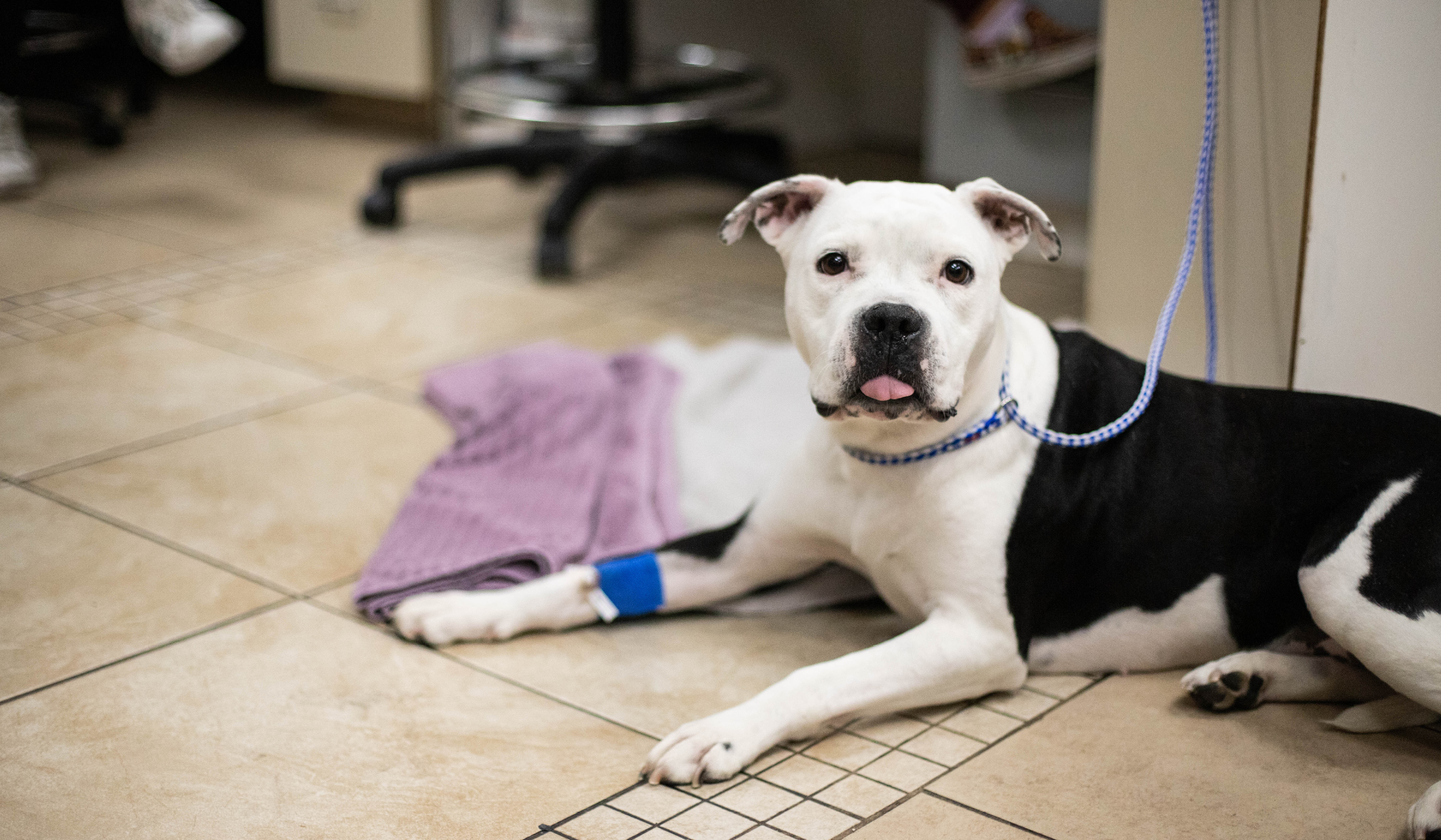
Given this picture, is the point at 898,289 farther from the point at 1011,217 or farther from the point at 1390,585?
the point at 1390,585

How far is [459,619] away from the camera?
187 centimetres

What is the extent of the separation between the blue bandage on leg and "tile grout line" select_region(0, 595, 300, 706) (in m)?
0.46

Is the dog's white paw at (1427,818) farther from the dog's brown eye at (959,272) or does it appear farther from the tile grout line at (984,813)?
the dog's brown eye at (959,272)

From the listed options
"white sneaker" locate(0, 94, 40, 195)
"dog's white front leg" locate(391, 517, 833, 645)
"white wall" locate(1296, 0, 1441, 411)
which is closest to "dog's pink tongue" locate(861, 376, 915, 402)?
"dog's white front leg" locate(391, 517, 833, 645)

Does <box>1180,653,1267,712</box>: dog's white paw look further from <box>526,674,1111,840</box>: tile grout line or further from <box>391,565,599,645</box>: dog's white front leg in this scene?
<box>391,565,599,645</box>: dog's white front leg

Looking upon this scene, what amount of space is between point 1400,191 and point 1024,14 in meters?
1.84

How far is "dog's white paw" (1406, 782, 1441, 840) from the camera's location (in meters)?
1.40

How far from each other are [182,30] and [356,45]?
964 millimetres

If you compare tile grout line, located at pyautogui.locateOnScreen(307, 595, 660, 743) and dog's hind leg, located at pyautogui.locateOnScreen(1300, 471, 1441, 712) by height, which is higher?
dog's hind leg, located at pyautogui.locateOnScreen(1300, 471, 1441, 712)

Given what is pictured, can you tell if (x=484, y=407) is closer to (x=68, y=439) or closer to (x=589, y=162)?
(x=68, y=439)

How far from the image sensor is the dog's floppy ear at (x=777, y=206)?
171 cm

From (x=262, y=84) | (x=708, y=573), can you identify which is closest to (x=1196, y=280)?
(x=708, y=573)

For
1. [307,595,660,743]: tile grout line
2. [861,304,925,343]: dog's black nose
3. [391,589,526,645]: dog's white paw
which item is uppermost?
[861,304,925,343]: dog's black nose

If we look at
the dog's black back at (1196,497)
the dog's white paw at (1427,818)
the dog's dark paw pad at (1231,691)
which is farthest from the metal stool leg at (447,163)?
the dog's white paw at (1427,818)
